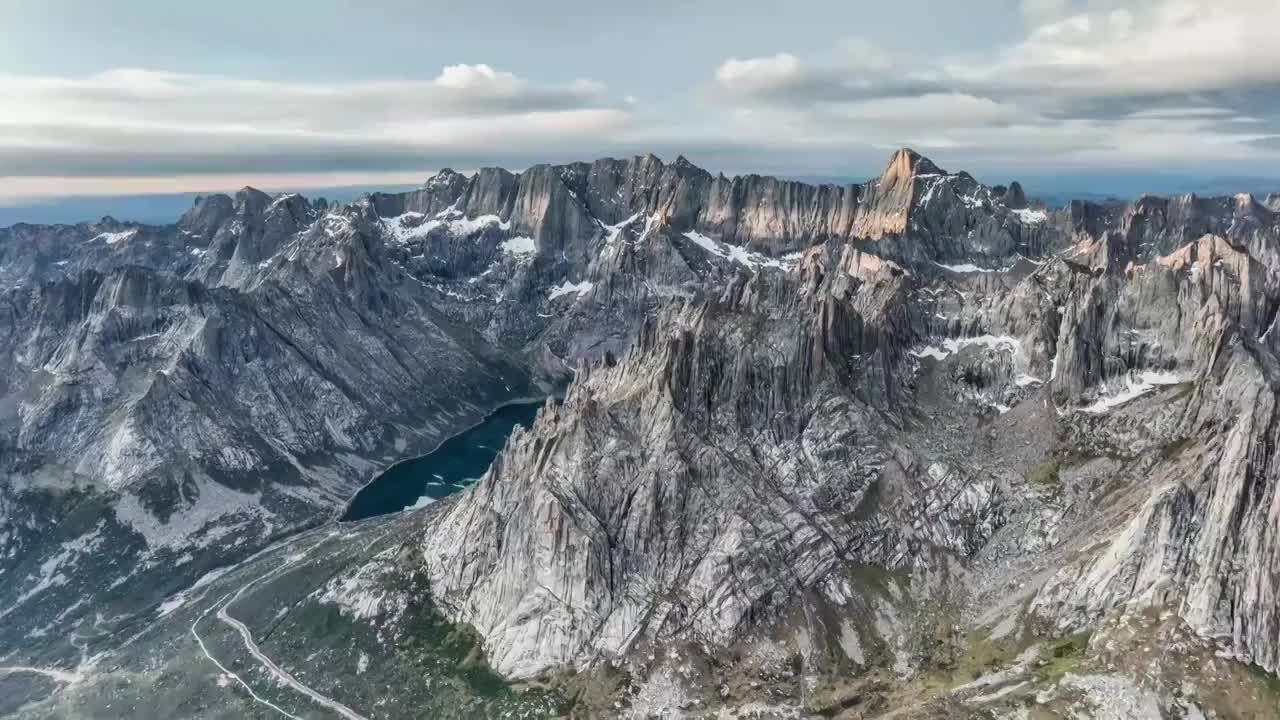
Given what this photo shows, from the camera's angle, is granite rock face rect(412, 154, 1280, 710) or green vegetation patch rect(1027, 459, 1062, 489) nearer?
granite rock face rect(412, 154, 1280, 710)

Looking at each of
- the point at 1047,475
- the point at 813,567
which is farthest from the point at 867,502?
the point at 1047,475

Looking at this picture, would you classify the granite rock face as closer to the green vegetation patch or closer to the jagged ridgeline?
the jagged ridgeline

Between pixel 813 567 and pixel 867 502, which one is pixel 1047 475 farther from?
pixel 813 567

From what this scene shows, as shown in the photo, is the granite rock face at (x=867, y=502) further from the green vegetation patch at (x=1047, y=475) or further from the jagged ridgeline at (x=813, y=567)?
the green vegetation patch at (x=1047, y=475)

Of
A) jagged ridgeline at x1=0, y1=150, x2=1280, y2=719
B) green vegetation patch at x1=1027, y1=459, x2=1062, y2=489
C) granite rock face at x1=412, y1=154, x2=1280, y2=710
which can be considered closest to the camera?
jagged ridgeline at x1=0, y1=150, x2=1280, y2=719

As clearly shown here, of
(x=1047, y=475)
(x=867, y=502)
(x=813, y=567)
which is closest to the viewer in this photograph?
(x=813, y=567)

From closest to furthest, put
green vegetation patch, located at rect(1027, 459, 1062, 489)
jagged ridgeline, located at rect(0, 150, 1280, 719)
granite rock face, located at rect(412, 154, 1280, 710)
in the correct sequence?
1. jagged ridgeline, located at rect(0, 150, 1280, 719)
2. granite rock face, located at rect(412, 154, 1280, 710)
3. green vegetation patch, located at rect(1027, 459, 1062, 489)

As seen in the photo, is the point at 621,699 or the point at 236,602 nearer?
the point at 621,699

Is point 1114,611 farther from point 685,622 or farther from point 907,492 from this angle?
point 685,622

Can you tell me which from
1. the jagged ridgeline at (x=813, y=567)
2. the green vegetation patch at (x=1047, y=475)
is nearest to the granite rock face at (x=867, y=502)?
the jagged ridgeline at (x=813, y=567)

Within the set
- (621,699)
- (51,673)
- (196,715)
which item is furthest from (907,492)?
(51,673)

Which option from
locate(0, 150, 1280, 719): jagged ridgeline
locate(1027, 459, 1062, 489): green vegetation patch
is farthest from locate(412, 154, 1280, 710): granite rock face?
locate(1027, 459, 1062, 489): green vegetation patch
